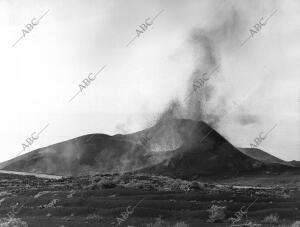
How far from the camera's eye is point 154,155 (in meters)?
139

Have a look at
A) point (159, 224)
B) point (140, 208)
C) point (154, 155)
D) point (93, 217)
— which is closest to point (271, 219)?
point (159, 224)

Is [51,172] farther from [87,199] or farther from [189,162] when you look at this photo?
[87,199]

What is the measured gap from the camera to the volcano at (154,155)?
129500 mm

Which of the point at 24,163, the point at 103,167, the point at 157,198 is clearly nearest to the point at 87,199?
the point at 157,198

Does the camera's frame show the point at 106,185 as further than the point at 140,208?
Yes

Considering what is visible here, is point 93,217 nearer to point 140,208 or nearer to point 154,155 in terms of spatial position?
point 140,208

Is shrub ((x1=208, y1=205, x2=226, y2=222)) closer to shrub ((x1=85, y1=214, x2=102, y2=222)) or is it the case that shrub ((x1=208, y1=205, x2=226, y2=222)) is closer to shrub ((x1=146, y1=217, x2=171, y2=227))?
shrub ((x1=146, y1=217, x2=171, y2=227))

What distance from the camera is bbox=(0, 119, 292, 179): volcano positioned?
425 ft

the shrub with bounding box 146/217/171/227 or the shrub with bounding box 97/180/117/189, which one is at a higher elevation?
the shrub with bounding box 97/180/117/189

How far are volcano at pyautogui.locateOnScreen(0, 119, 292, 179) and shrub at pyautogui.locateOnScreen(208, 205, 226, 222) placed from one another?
8027cm

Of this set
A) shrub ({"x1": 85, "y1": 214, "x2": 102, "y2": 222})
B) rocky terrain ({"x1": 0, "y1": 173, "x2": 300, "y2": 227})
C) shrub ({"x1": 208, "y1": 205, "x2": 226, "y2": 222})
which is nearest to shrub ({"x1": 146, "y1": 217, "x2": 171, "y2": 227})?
A: rocky terrain ({"x1": 0, "y1": 173, "x2": 300, "y2": 227})

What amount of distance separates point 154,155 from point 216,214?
99261 millimetres

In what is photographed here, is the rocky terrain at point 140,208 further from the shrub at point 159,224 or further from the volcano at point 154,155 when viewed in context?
the volcano at point 154,155

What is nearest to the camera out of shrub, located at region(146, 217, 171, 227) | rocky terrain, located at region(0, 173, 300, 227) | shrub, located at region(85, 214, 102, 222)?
shrub, located at region(146, 217, 171, 227)
